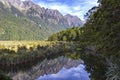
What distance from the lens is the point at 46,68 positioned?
56.2 m

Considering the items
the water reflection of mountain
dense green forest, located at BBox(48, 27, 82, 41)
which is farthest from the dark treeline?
dense green forest, located at BBox(48, 27, 82, 41)

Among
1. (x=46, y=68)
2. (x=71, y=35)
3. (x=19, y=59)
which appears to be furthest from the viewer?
(x=71, y=35)

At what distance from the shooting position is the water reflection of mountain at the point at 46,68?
4353cm

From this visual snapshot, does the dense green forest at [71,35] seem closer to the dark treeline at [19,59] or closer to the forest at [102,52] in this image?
the forest at [102,52]

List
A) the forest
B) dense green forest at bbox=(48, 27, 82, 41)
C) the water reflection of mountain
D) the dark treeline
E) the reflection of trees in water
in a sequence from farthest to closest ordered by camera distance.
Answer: dense green forest at bbox=(48, 27, 82, 41) → the dark treeline → the water reflection of mountain → the reflection of trees in water → the forest

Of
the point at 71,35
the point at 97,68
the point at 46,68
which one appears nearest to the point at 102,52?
the point at 97,68

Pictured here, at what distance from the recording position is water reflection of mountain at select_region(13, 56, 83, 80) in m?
43.5

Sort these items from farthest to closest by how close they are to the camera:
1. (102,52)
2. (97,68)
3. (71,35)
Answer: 1. (71,35)
2. (102,52)
3. (97,68)

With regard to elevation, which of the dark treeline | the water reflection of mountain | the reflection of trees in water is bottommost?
the water reflection of mountain

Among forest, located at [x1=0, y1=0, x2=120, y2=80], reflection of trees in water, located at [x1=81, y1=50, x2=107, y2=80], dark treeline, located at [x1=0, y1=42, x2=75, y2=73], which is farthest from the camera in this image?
dark treeline, located at [x1=0, y1=42, x2=75, y2=73]

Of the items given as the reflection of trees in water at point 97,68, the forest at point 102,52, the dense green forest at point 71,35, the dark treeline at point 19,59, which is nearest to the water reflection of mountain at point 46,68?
the dark treeline at point 19,59

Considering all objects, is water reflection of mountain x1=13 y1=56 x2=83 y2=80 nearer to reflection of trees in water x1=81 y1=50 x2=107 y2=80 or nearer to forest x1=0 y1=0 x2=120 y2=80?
forest x1=0 y1=0 x2=120 y2=80

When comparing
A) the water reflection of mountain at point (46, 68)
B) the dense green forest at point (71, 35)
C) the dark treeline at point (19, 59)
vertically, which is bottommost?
the water reflection of mountain at point (46, 68)

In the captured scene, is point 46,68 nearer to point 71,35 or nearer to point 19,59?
point 19,59
